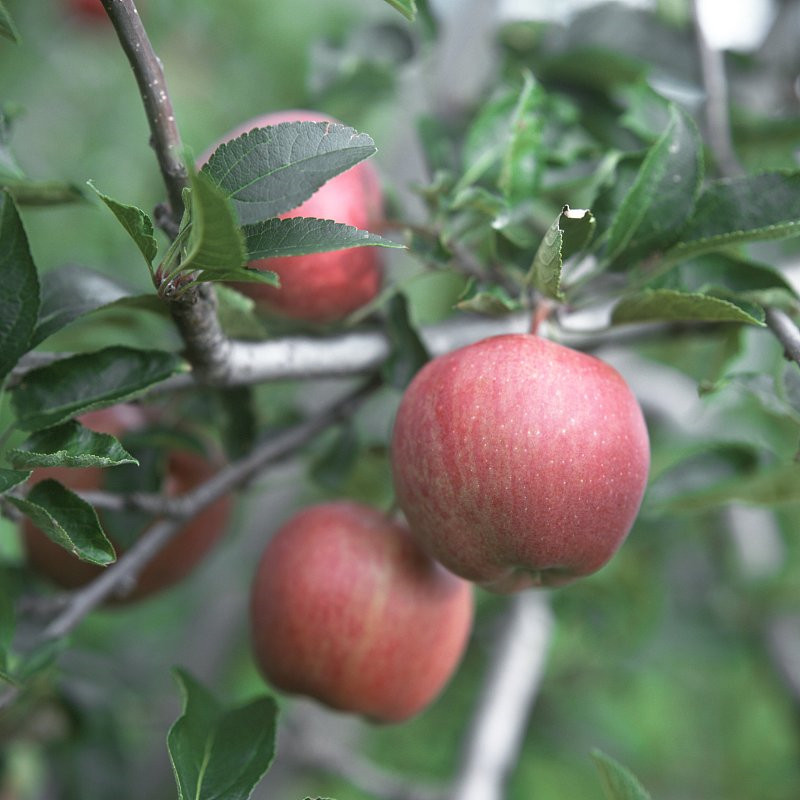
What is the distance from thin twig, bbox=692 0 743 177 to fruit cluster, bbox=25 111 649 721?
1.43ft

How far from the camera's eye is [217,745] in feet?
2.29

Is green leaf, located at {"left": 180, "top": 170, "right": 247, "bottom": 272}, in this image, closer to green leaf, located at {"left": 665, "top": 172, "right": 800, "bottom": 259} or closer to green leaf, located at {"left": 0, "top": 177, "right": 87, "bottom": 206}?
green leaf, located at {"left": 0, "top": 177, "right": 87, "bottom": 206}

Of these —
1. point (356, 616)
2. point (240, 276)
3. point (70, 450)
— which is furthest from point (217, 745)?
point (240, 276)

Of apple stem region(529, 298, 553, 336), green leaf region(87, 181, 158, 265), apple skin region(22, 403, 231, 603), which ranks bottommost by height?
apple skin region(22, 403, 231, 603)

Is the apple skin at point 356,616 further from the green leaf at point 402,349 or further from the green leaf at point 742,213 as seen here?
the green leaf at point 742,213

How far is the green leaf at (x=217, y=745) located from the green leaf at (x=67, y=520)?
155 millimetres

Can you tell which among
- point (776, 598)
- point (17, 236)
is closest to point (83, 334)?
point (17, 236)

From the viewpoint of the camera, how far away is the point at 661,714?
2391 mm

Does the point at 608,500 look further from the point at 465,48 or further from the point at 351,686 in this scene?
the point at 465,48

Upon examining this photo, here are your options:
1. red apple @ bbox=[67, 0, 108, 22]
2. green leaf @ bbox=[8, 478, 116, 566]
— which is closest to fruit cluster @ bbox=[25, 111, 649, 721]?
green leaf @ bbox=[8, 478, 116, 566]

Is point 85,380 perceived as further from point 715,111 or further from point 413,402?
point 715,111

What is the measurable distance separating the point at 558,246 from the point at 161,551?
0.59 m

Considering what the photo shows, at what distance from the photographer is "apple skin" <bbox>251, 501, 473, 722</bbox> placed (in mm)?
792

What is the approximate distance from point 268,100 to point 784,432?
1616mm
